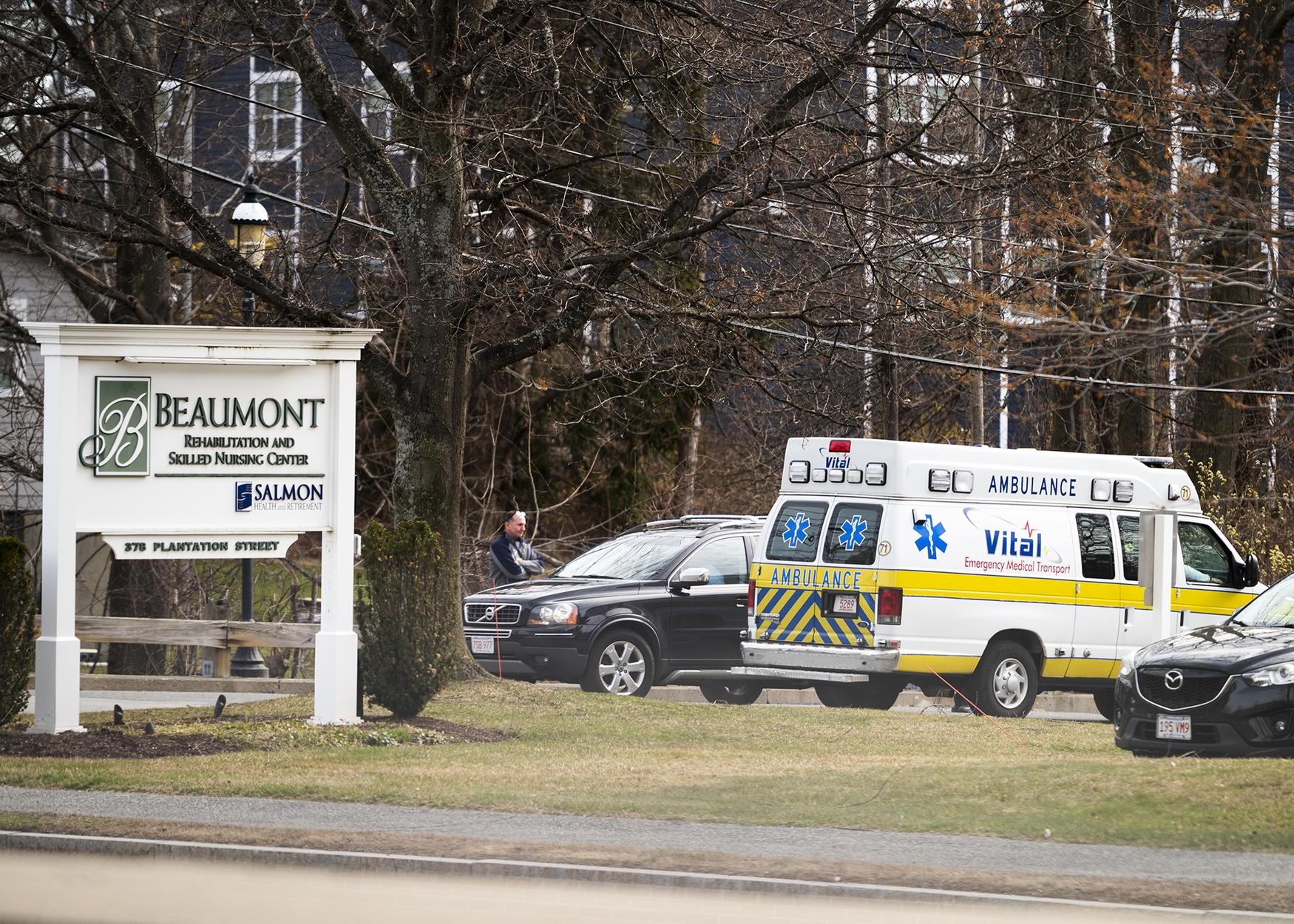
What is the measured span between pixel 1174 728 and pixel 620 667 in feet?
22.0

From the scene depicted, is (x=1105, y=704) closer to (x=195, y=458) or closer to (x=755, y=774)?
(x=755, y=774)

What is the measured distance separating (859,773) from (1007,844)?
→ 290 cm

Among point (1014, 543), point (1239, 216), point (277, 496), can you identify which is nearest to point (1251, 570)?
point (1014, 543)

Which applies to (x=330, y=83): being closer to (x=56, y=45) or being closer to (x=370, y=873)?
(x=56, y=45)

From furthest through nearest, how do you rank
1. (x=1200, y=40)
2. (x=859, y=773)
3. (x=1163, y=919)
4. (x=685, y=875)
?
(x=1200, y=40) → (x=859, y=773) → (x=685, y=875) → (x=1163, y=919)

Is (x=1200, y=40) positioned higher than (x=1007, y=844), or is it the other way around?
(x=1200, y=40)

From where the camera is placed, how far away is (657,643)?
61.0 feet

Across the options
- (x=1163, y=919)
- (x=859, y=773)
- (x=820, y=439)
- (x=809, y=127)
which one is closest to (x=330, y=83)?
(x=809, y=127)

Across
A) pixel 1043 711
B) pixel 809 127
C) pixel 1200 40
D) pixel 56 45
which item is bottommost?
pixel 1043 711

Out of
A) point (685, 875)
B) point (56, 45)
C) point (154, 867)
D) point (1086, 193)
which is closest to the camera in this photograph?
point (685, 875)

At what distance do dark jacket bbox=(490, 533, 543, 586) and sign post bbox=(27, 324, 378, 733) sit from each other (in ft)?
17.4

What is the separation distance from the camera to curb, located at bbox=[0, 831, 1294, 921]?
26.9 ft

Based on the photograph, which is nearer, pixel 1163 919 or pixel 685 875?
pixel 1163 919

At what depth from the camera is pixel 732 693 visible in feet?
67.0
